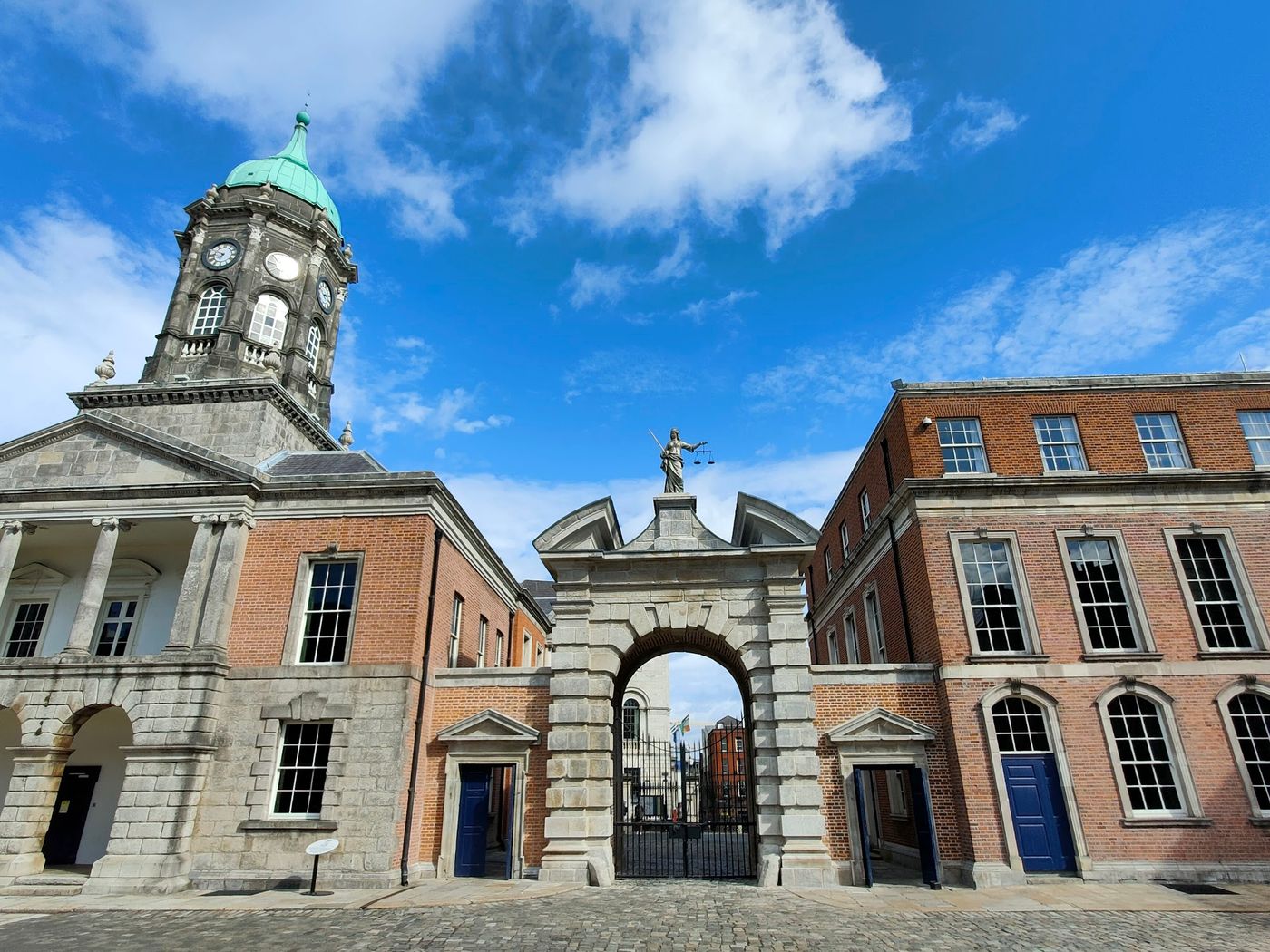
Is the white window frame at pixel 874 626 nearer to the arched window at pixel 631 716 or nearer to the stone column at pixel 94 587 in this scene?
the stone column at pixel 94 587

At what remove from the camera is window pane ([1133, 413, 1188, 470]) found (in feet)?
58.0

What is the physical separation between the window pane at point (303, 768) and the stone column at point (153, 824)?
1.62 metres

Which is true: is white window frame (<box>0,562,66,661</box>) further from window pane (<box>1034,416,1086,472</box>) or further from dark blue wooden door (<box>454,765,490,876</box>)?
window pane (<box>1034,416,1086,472</box>)

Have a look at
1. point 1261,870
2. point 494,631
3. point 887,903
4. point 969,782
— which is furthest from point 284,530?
point 1261,870

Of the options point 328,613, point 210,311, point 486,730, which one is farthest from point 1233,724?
point 210,311

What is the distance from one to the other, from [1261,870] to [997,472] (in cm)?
940

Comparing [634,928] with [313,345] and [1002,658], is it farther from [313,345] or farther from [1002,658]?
[313,345]

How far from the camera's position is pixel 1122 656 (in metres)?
15.7

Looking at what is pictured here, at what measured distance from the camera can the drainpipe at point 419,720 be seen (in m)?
15.0

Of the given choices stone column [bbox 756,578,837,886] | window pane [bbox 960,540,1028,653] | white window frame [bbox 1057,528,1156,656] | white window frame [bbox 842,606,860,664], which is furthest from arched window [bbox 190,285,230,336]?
white window frame [bbox 1057,528,1156,656]

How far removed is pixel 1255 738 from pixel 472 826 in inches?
677

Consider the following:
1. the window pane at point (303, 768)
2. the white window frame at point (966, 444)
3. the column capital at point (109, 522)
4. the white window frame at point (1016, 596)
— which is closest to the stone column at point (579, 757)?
the window pane at point (303, 768)

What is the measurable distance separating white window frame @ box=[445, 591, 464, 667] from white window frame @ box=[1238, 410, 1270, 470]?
20640 mm

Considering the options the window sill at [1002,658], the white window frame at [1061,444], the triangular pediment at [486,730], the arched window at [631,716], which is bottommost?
the triangular pediment at [486,730]
